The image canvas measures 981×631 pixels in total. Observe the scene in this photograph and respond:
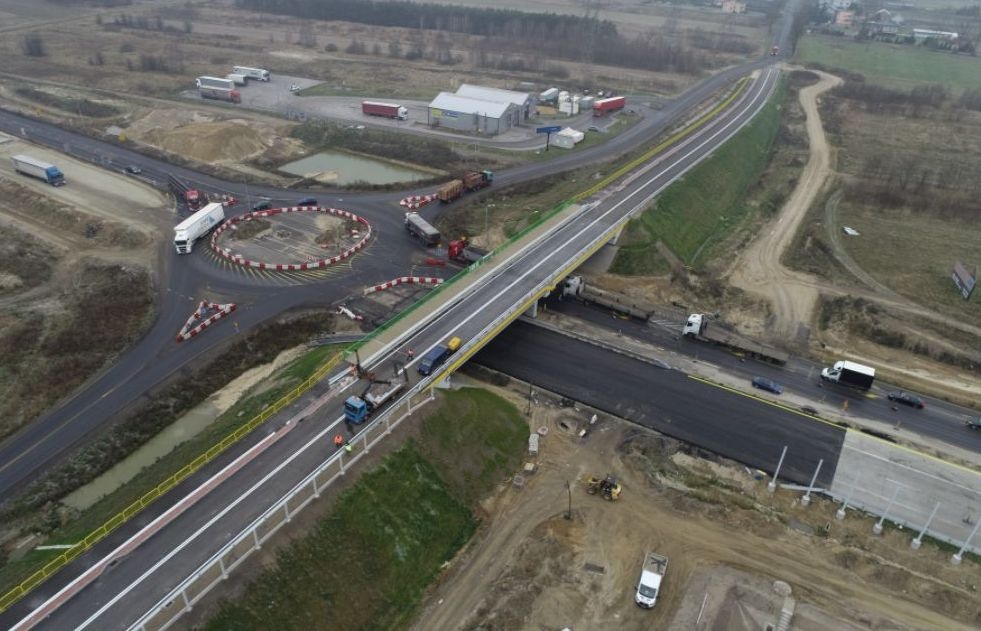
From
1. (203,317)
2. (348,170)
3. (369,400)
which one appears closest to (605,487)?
(369,400)

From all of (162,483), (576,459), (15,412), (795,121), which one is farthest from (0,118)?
(795,121)

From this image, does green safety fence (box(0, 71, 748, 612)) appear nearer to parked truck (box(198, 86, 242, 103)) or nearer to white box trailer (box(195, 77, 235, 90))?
parked truck (box(198, 86, 242, 103))

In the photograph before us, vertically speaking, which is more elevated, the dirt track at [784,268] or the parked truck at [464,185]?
the parked truck at [464,185]

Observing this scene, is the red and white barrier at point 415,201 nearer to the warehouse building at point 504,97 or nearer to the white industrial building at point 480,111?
the white industrial building at point 480,111

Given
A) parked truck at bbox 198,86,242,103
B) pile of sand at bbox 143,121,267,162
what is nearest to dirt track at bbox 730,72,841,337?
pile of sand at bbox 143,121,267,162

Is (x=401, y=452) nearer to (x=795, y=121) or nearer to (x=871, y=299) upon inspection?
(x=871, y=299)

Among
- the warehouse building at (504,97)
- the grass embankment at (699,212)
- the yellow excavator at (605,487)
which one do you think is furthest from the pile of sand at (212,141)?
the yellow excavator at (605,487)

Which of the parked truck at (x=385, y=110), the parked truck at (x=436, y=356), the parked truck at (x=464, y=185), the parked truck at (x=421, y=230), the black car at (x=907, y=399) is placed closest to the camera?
the parked truck at (x=436, y=356)
